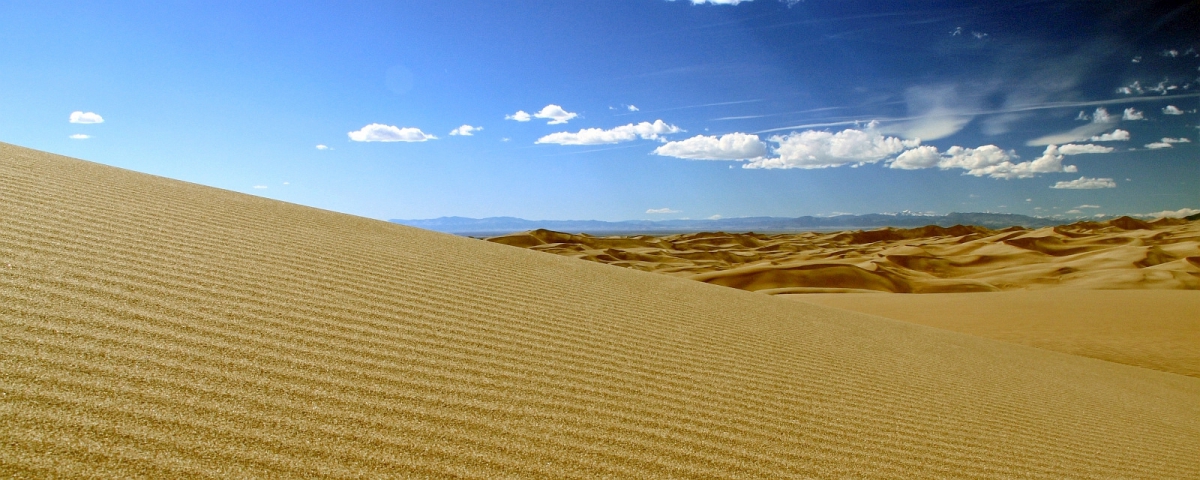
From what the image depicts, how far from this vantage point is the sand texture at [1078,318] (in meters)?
9.15

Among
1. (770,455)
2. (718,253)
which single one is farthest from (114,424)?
(718,253)

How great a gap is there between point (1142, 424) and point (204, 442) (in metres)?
5.95

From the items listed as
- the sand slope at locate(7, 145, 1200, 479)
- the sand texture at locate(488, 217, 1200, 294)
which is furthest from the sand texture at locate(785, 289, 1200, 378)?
the sand slope at locate(7, 145, 1200, 479)

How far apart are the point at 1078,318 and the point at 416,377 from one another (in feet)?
43.6

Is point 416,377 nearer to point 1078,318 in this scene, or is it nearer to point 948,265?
point 1078,318

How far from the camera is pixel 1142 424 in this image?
464 centimetres

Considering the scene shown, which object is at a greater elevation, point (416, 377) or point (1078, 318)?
point (416, 377)

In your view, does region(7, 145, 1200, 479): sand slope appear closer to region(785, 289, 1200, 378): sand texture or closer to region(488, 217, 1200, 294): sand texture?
region(785, 289, 1200, 378): sand texture

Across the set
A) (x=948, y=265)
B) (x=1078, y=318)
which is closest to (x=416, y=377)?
(x=1078, y=318)

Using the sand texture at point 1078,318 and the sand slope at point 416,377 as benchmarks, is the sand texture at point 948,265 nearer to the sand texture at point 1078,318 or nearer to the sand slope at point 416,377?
the sand texture at point 1078,318

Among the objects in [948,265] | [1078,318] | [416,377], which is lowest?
[1078,318]

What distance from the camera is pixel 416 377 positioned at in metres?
2.58

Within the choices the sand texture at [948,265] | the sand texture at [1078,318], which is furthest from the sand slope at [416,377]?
the sand texture at [948,265]

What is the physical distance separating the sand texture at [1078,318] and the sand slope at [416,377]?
4.13 m
